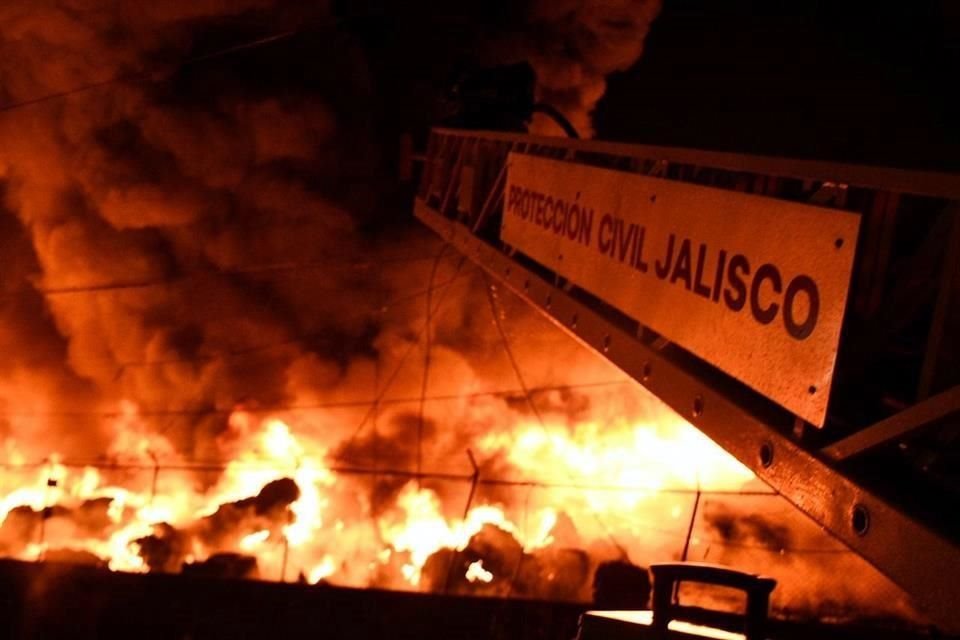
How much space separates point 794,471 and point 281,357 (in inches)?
394

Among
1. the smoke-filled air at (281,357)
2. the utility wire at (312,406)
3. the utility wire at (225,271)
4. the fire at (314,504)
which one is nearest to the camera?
the fire at (314,504)

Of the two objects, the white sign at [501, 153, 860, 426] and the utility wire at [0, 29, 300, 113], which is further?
the utility wire at [0, 29, 300, 113]

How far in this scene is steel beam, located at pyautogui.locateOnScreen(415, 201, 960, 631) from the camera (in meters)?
2.14

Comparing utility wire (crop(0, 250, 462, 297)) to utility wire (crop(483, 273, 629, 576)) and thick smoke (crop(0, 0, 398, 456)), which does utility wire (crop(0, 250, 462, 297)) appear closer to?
thick smoke (crop(0, 0, 398, 456))

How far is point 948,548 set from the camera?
2.09 m

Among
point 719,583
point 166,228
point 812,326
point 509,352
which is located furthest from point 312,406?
point 812,326

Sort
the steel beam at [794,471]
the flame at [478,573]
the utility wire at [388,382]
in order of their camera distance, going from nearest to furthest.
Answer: the steel beam at [794,471] → the flame at [478,573] → the utility wire at [388,382]

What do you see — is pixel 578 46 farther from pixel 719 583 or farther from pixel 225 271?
pixel 719 583

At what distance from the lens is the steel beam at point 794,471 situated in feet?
7.01

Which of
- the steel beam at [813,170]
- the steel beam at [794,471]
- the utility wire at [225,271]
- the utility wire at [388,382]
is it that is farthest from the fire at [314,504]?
the steel beam at [813,170]

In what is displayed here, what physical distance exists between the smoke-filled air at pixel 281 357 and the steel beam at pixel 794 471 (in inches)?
237

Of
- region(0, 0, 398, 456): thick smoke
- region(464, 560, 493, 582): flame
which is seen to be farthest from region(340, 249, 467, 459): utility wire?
region(464, 560, 493, 582): flame

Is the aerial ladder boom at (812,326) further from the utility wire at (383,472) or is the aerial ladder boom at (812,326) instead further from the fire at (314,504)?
the fire at (314,504)

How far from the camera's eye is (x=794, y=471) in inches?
109
